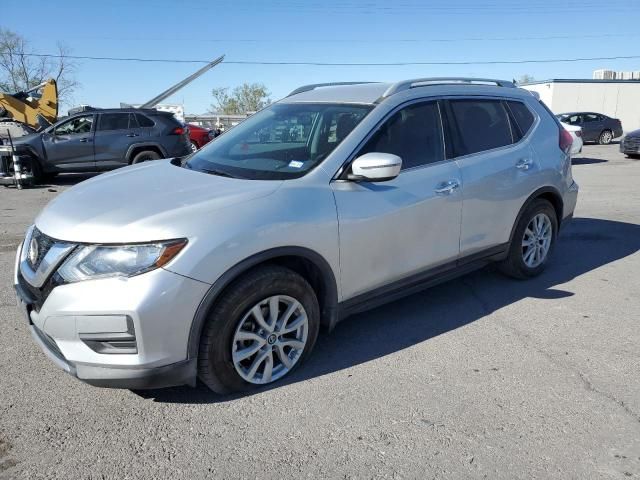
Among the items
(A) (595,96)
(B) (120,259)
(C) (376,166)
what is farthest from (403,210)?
(A) (595,96)

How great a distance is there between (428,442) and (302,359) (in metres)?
0.97

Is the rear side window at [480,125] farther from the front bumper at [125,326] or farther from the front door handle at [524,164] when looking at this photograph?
the front bumper at [125,326]

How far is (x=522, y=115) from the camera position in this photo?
15.7 feet

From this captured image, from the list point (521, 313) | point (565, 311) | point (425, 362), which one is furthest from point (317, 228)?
point (565, 311)

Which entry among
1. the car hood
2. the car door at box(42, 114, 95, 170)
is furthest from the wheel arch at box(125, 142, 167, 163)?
the car hood

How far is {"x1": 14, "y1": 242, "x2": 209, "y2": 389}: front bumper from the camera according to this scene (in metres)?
2.56

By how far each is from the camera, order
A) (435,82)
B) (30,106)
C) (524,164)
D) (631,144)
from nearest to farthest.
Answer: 1. (435,82)
2. (524,164)
3. (631,144)
4. (30,106)

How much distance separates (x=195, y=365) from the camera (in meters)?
2.80

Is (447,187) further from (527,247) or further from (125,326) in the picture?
(125,326)

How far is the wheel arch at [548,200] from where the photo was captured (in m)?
4.60

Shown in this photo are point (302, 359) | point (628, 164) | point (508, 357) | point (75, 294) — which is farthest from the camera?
point (628, 164)

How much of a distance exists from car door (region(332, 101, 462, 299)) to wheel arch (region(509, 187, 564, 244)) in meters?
0.89

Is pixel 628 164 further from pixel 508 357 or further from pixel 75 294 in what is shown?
pixel 75 294

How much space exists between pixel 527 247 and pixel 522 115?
1.20m
